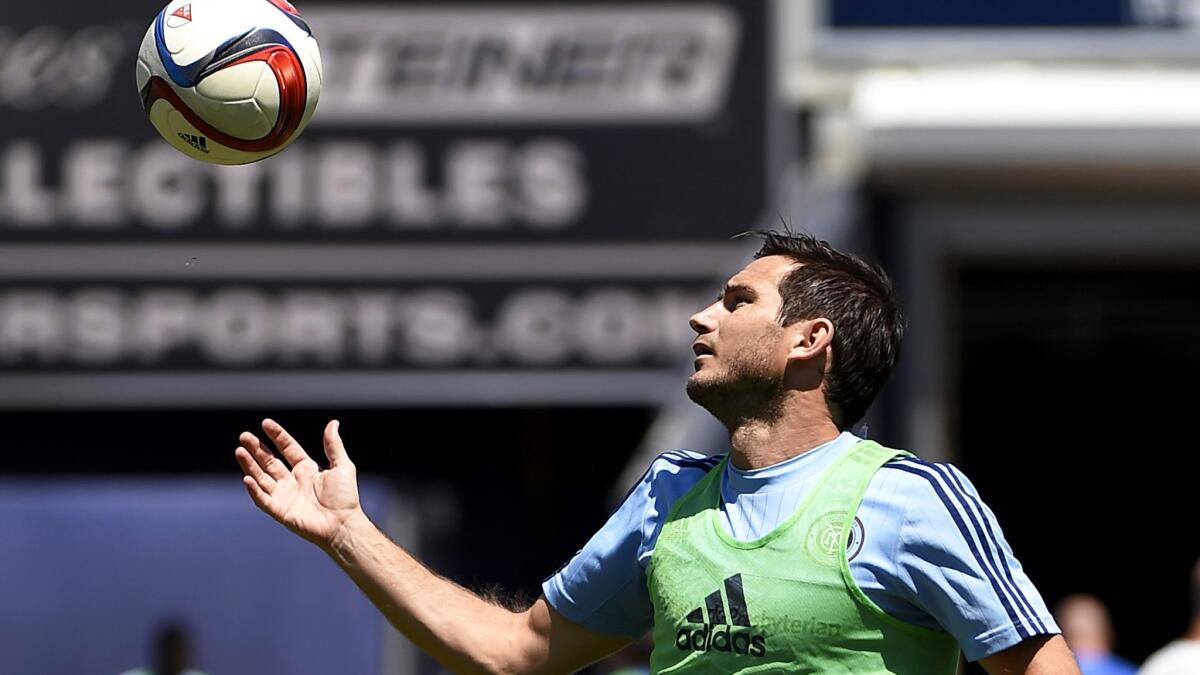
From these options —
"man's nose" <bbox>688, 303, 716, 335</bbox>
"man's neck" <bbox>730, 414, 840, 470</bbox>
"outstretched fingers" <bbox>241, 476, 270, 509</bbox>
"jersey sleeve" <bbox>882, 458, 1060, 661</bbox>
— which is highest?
"man's nose" <bbox>688, 303, 716, 335</bbox>

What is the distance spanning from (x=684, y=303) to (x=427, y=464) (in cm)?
206

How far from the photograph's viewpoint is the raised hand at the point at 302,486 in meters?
3.91

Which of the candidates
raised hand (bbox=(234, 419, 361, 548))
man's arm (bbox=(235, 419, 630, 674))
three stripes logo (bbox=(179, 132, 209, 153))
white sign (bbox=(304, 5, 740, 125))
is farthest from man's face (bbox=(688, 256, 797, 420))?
white sign (bbox=(304, 5, 740, 125))

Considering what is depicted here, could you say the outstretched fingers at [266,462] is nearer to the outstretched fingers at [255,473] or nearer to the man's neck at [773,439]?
the outstretched fingers at [255,473]

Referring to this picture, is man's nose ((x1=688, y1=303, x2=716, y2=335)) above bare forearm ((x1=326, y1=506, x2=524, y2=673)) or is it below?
above

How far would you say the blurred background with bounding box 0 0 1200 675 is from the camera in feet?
36.1

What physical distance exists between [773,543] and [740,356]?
38 cm

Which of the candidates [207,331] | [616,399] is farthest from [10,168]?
[616,399]

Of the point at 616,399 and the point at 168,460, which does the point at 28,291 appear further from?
the point at 616,399

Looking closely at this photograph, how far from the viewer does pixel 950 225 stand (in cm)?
1152

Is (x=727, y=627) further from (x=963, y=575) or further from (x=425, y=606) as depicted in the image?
(x=425, y=606)

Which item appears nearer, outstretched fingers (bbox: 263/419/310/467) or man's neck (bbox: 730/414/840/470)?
man's neck (bbox: 730/414/840/470)

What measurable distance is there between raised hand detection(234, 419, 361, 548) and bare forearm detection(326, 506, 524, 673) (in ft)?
0.12

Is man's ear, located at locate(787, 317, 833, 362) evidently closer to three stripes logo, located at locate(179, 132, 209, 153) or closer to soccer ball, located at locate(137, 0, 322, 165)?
soccer ball, located at locate(137, 0, 322, 165)
